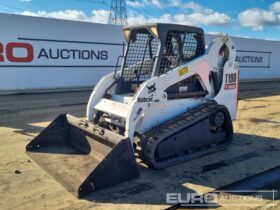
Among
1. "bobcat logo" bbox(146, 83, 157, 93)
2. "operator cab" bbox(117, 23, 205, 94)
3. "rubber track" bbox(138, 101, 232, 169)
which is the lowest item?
"rubber track" bbox(138, 101, 232, 169)

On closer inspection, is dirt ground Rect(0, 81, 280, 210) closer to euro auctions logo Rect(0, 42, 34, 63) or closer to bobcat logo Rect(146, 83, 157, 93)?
bobcat logo Rect(146, 83, 157, 93)

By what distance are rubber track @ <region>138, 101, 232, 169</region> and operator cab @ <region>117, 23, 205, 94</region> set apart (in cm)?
86

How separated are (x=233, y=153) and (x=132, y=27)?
2901 mm

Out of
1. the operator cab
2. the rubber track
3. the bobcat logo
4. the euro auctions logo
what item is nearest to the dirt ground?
the rubber track

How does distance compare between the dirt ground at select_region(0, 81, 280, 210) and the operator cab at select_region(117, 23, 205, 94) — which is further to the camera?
the operator cab at select_region(117, 23, 205, 94)

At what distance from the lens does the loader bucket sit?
423 cm

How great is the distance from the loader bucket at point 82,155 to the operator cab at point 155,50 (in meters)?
1.15

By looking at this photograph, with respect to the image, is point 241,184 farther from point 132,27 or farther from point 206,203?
point 132,27

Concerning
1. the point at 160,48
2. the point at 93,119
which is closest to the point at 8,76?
the point at 93,119

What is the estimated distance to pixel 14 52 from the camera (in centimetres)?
1352

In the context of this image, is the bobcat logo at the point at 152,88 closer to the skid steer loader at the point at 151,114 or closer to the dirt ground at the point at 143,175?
the skid steer loader at the point at 151,114

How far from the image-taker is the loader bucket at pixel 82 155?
13.9 ft

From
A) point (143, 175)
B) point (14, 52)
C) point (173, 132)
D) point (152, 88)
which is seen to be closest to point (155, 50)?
point (152, 88)

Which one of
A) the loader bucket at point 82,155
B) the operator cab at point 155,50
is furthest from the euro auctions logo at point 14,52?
the operator cab at point 155,50
